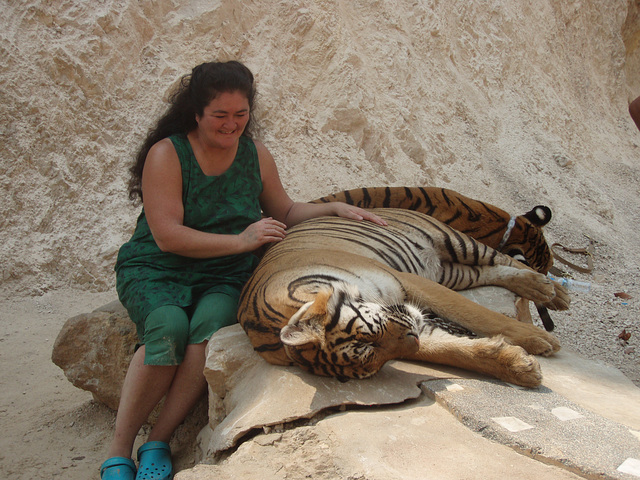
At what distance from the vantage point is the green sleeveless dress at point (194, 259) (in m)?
2.59

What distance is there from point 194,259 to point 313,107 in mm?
3407

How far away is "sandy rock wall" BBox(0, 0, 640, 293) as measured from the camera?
15.1 ft

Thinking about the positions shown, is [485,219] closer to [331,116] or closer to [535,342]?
[535,342]

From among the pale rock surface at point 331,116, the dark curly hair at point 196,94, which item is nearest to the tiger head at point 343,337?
the dark curly hair at point 196,94

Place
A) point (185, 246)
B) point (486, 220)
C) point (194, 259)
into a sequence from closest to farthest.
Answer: point (185, 246)
point (194, 259)
point (486, 220)

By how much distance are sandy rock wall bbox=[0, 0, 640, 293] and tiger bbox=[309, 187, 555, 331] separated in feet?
5.54

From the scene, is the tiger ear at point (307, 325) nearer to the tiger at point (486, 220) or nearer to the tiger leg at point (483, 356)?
the tiger leg at point (483, 356)

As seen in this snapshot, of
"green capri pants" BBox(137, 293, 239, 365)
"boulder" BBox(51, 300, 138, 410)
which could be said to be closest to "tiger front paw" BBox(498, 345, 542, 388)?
"green capri pants" BBox(137, 293, 239, 365)

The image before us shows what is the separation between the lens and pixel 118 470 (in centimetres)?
221

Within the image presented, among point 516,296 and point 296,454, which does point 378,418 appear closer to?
point 296,454

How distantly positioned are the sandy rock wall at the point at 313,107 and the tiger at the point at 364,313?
243cm

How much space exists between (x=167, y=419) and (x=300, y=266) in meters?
0.90

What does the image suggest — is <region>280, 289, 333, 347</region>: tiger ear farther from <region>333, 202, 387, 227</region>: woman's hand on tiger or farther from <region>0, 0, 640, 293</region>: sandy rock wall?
<region>0, 0, 640, 293</region>: sandy rock wall

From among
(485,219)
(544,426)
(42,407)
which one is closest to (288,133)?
(485,219)
